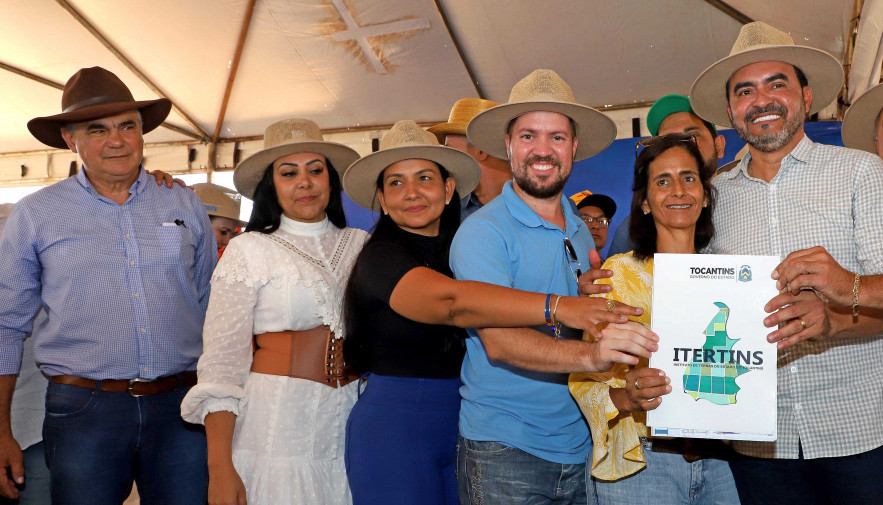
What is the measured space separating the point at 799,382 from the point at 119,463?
2.61 metres

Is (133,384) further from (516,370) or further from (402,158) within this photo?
(516,370)

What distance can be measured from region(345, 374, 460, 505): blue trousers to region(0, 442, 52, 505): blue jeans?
1.64m

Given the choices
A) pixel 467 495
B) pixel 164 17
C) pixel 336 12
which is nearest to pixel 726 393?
pixel 467 495

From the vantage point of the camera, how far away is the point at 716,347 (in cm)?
187

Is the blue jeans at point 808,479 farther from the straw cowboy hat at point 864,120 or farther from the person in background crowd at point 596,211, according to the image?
the person in background crowd at point 596,211

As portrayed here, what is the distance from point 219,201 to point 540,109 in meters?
3.86

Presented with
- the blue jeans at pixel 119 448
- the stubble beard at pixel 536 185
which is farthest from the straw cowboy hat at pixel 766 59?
the blue jeans at pixel 119 448

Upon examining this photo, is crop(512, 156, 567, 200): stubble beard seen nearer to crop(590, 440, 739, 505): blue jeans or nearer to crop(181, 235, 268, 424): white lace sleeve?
crop(590, 440, 739, 505): blue jeans

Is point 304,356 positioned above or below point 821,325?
below

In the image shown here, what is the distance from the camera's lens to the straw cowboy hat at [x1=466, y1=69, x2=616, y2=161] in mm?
2488

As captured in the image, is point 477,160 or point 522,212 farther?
point 477,160

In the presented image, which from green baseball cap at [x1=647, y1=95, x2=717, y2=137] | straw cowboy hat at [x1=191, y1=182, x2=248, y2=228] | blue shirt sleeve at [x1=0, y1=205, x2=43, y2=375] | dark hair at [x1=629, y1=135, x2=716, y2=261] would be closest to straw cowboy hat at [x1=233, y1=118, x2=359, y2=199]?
blue shirt sleeve at [x1=0, y1=205, x2=43, y2=375]

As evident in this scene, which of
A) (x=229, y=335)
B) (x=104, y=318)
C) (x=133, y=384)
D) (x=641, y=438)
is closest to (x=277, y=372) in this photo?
(x=229, y=335)

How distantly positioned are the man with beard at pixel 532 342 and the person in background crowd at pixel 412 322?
0.08m
